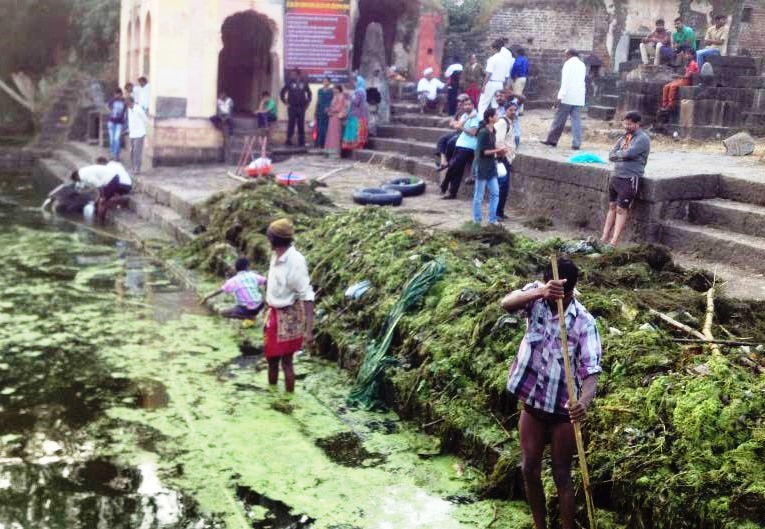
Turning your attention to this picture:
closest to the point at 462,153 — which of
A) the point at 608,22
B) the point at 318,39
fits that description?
the point at 318,39

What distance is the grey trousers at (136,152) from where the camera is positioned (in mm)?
19984

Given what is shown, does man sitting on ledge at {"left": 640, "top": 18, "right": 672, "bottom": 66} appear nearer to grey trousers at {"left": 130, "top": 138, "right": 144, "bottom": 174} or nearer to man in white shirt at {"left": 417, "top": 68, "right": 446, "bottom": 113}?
man in white shirt at {"left": 417, "top": 68, "right": 446, "bottom": 113}

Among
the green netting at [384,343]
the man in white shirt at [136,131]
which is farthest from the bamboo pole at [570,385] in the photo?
the man in white shirt at [136,131]

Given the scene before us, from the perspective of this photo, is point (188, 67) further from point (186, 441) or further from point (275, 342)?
point (186, 441)

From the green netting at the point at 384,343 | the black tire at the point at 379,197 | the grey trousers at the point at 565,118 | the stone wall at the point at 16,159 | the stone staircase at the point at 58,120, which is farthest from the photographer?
the stone staircase at the point at 58,120

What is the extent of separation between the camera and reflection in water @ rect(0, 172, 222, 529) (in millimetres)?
5844

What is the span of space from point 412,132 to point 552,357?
1502 centimetres

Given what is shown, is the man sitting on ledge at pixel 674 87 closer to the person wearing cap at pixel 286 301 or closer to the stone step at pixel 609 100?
the stone step at pixel 609 100

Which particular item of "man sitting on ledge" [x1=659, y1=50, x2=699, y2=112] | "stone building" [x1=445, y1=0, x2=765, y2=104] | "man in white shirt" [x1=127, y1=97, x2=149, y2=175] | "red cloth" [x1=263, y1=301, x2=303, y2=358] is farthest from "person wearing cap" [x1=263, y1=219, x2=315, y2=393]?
"stone building" [x1=445, y1=0, x2=765, y2=104]

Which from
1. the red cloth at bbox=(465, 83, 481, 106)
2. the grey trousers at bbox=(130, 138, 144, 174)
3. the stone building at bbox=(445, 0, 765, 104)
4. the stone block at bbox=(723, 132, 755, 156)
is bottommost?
the grey trousers at bbox=(130, 138, 144, 174)

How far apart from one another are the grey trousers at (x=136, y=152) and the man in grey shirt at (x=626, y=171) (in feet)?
38.3

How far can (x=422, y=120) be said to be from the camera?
20.5 m

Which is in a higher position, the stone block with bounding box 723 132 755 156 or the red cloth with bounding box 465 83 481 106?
the red cloth with bounding box 465 83 481 106

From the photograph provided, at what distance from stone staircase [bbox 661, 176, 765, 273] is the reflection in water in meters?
5.49
